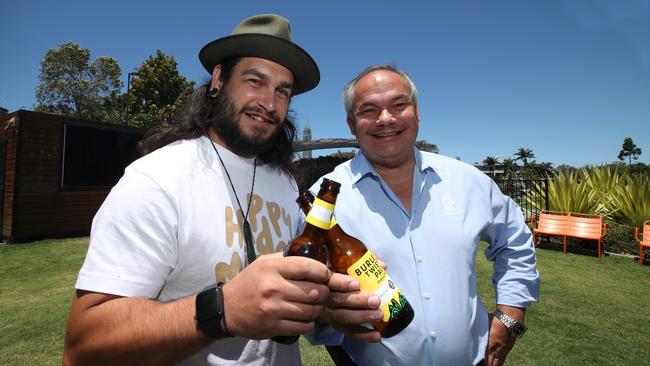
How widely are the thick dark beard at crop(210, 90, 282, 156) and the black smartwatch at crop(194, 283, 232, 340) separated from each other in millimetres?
909

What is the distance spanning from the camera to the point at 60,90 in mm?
36812

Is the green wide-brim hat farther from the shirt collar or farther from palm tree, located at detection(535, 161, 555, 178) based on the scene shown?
palm tree, located at detection(535, 161, 555, 178)

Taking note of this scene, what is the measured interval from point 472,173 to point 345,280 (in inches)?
61.4

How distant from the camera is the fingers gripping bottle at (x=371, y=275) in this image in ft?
3.68

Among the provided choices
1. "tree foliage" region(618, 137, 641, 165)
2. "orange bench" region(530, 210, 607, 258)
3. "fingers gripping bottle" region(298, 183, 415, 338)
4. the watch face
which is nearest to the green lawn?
"orange bench" region(530, 210, 607, 258)

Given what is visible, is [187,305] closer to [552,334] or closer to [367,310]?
[367,310]

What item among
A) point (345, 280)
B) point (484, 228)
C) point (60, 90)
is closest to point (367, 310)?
point (345, 280)

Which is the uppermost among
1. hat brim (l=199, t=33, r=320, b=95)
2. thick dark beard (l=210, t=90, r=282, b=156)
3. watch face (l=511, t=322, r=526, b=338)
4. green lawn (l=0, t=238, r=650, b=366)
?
hat brim (l=199, t=33, r=320, b=95)

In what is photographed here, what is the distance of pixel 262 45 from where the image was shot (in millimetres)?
1676

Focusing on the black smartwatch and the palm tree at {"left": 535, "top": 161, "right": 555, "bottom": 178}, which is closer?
the black smartwatch

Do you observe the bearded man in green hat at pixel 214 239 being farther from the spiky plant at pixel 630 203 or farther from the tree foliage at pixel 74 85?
the tree foliage at pixel 74 85

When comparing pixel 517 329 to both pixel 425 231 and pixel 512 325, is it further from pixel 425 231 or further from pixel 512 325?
pixel 425 231

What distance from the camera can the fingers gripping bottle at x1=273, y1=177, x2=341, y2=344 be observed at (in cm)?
106

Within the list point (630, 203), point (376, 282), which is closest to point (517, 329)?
point (376, 282)
